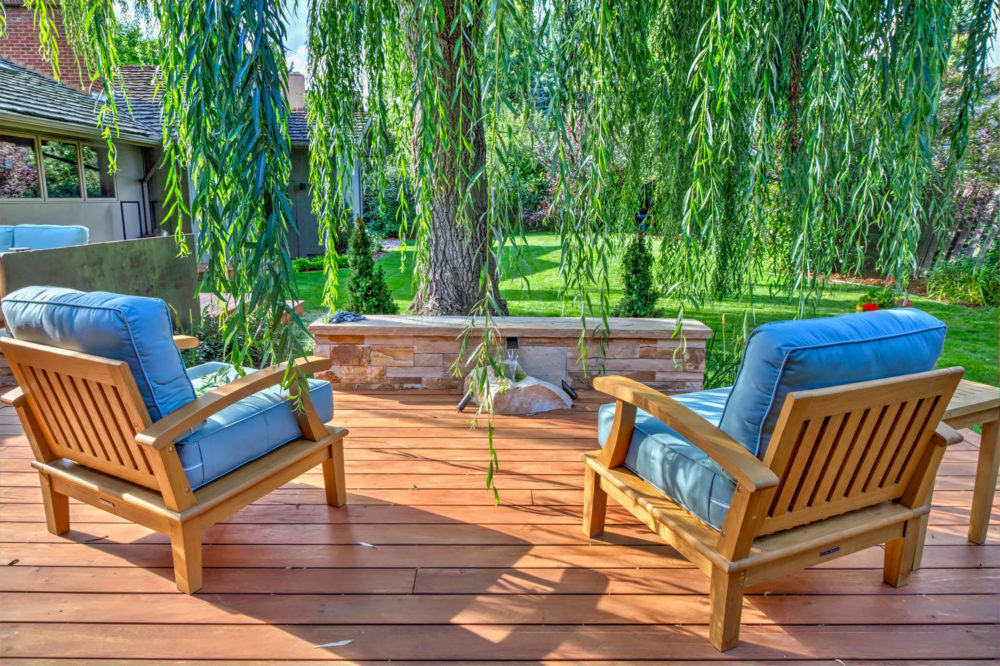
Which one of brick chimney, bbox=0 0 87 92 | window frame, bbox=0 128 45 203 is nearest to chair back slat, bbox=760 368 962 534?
A: window frame, bbox=0 128 45 203

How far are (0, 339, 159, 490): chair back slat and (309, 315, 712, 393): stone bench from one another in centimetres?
186

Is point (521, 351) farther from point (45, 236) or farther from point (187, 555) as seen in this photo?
point (45, 236)

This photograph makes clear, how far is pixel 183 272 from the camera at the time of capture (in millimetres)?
5250

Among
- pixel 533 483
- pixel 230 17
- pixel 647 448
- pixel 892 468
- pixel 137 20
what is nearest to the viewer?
pixel 230 17

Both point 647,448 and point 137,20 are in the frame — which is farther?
point 137,20

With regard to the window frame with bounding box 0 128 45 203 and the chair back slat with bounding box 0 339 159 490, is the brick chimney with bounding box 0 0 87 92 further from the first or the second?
the chair back slat with bounding box 0 339 159 490

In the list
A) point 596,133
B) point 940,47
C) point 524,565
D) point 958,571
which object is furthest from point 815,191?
point 524,565

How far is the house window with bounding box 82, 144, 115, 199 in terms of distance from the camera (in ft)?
29.9

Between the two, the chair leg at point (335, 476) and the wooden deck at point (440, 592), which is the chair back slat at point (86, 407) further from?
the chair leg at point (335, 476)

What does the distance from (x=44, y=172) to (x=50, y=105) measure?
914 mm

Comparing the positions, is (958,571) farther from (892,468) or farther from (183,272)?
(183,272)

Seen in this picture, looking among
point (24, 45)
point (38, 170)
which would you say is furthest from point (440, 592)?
point (24, 45)

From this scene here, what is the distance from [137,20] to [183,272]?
3.05 m

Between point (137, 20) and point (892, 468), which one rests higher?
point (137, 20)
